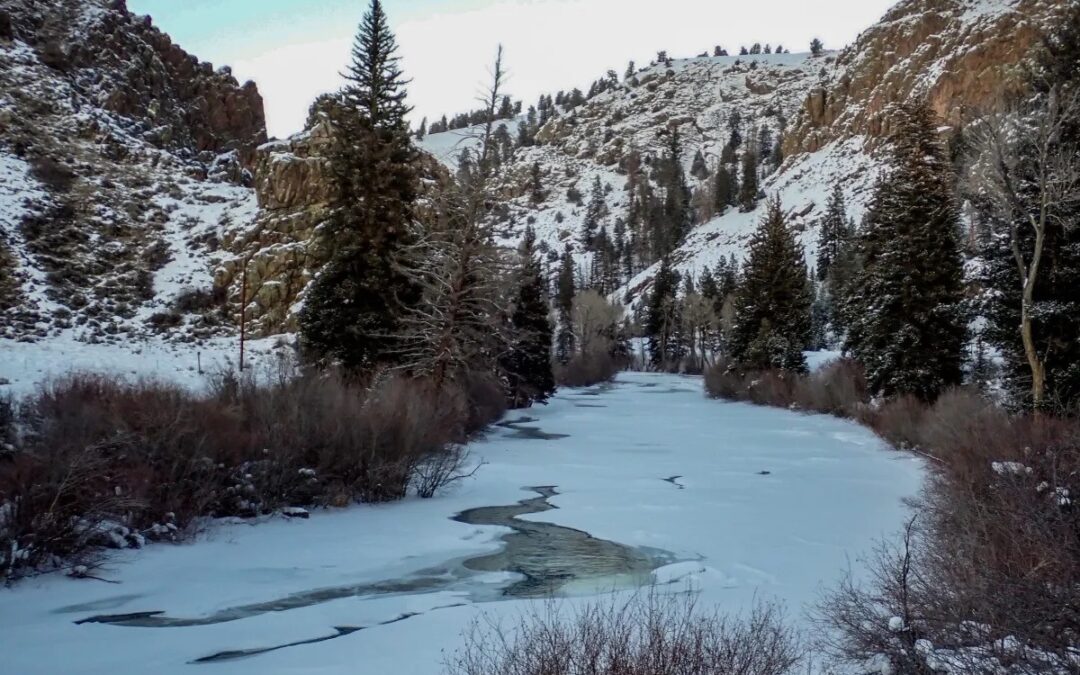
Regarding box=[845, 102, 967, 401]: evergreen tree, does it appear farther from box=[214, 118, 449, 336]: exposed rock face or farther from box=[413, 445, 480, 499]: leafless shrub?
box=[214, 118, 449, 336]: exposed rock face

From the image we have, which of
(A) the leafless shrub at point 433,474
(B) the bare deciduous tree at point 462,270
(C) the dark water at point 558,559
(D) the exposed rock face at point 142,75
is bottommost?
(C) the dark water at point 558,559

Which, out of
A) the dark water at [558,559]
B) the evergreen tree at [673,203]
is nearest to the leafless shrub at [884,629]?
the dark water at [558,559]

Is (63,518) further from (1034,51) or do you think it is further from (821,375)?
(821,375)

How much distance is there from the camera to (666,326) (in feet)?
263

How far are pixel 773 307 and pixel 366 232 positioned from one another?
26.8m

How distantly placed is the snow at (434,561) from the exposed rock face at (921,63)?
70326 millimetres

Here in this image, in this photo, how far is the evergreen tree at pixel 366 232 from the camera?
20.8 metres

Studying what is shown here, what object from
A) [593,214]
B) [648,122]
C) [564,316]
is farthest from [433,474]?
[648,122]

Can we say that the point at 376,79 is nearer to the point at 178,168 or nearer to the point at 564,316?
the point at 178,168

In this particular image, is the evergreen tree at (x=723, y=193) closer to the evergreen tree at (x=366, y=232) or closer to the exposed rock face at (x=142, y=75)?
the exposed rock face at (x=142, y=75)

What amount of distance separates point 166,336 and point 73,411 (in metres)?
30.2

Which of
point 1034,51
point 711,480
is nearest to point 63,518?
point 711,480

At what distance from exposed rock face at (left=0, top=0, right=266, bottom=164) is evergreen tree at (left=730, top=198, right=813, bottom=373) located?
42.9 m

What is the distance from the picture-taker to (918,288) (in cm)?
2408
